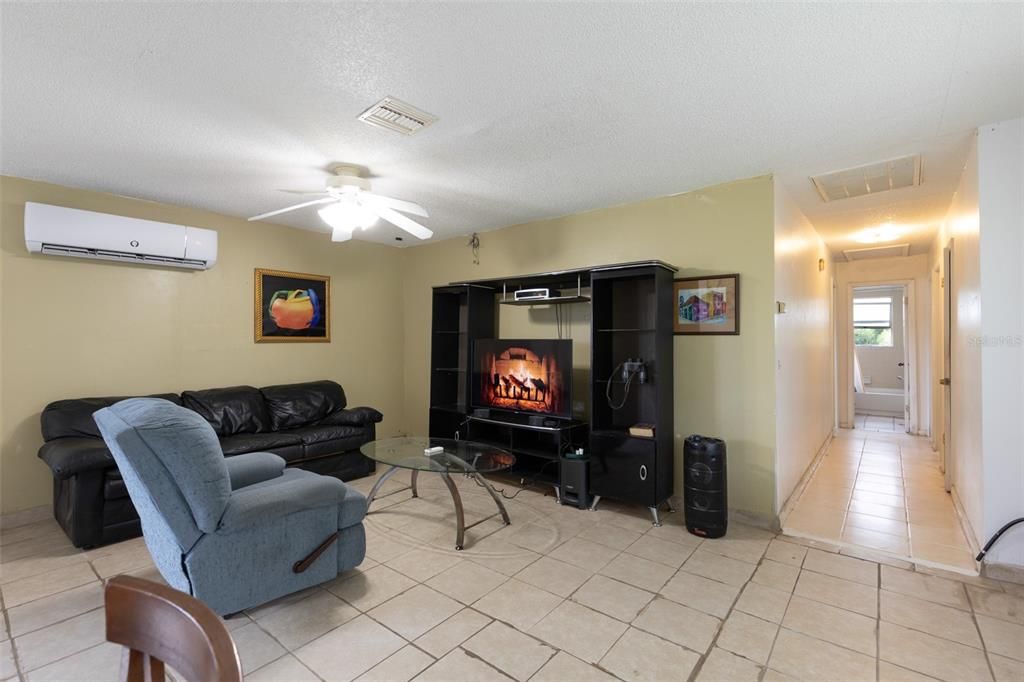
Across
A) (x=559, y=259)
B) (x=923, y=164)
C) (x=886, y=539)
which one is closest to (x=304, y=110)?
(x=559, y=259)

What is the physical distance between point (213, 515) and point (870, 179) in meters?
4.55

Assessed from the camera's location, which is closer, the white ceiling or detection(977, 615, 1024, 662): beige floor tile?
the white ceiling

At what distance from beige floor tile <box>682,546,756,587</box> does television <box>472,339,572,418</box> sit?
149 cm

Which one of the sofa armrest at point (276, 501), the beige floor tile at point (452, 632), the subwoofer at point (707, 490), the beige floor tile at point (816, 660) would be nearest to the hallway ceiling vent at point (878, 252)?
the subwoofer at point (707, 490)

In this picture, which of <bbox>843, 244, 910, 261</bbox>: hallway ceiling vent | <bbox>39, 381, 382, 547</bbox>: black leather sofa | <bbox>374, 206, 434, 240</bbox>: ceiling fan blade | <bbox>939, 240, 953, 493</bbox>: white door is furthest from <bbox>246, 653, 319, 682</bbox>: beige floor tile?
<bbox>843, 244, 910, 261</bbox>: hallway ceiling vent

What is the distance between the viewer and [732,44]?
1938 millimetres

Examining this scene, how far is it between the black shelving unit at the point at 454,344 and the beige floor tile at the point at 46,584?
277cm

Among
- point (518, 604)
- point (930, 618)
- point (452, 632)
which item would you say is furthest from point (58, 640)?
point (930, 618)

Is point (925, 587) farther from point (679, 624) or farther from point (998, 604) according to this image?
point (679, 624)

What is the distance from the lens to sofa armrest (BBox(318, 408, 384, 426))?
4613mm

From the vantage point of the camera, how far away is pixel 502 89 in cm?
229

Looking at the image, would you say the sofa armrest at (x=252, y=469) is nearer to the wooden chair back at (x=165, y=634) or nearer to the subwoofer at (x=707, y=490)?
the wooden chair back at (x=165, y=634)

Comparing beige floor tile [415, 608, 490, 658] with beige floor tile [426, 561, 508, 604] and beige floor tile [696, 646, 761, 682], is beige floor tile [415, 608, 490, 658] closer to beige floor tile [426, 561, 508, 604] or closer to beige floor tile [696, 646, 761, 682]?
beige floor tile [426, 561, 508, 604]

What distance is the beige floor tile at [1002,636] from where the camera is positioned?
2.06 meters
